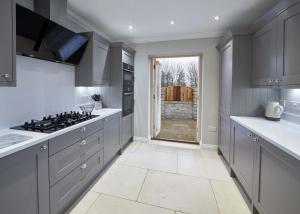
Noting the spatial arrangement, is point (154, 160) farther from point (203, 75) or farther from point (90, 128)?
point (203, 75)

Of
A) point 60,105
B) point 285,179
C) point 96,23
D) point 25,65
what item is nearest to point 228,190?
point 285,179

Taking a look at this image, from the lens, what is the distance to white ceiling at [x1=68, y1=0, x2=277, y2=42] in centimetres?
234

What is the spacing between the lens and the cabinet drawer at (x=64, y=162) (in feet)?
5.07

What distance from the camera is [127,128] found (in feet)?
12.2

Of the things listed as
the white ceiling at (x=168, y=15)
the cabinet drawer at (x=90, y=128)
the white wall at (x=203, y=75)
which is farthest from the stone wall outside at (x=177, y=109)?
the cabinet drawer at (x=90, y=128)

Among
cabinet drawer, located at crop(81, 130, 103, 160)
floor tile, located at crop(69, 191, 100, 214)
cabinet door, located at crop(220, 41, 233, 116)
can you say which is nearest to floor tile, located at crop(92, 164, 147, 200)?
floor tile, located at crop(69, 191, 100, 214)

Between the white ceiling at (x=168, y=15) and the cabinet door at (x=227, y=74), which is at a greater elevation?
the white ceiling at (x=168, y=15)

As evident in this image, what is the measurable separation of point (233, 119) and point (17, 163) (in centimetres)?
256

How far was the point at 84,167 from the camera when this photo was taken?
2045 mm

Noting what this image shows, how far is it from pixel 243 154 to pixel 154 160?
1.54 metres

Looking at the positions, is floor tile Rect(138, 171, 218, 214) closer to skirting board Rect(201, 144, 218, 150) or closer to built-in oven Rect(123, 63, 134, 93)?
skirting board Rect(201, 144, 218, 150)

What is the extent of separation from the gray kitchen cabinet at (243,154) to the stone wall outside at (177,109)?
15.6 ft

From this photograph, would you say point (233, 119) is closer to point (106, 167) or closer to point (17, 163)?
point (106, 167)

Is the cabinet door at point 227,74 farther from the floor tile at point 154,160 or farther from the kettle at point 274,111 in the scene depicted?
the floor tile at point 154,160
